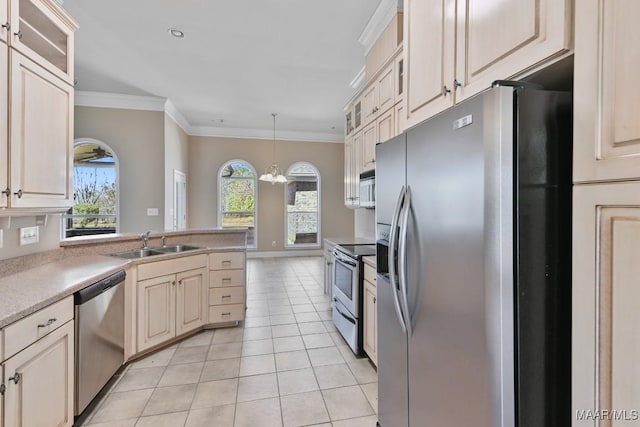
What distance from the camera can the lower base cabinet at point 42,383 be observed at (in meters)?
1.30

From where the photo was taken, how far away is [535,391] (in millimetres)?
901

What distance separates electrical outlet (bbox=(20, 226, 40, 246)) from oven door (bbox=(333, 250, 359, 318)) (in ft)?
7.95

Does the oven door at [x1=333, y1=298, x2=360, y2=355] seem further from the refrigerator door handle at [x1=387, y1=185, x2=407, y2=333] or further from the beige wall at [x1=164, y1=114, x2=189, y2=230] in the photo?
the beige wall at [x1=164, y1=114, x2=189, y2=230]

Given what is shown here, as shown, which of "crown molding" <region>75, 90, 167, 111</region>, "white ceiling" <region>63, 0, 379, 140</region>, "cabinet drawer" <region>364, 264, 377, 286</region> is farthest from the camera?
A: "crown molding" <region>75, 90, 167, 111</region>

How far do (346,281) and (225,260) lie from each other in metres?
1.37

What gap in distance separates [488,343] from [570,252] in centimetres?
37

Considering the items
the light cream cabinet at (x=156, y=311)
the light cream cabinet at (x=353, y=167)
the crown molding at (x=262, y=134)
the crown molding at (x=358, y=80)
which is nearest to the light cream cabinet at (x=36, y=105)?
the light cream cabinet at (x=156, y=311)

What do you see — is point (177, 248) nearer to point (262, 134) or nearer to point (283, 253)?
point (283, 253)

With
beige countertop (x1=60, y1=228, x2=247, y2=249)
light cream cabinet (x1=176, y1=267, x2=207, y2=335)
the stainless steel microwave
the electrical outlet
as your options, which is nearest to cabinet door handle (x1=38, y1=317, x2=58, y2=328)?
the electrical outlet

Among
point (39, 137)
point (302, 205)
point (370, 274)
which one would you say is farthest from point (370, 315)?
point (302, 205)

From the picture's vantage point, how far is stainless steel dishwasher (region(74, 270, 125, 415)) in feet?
5.93
